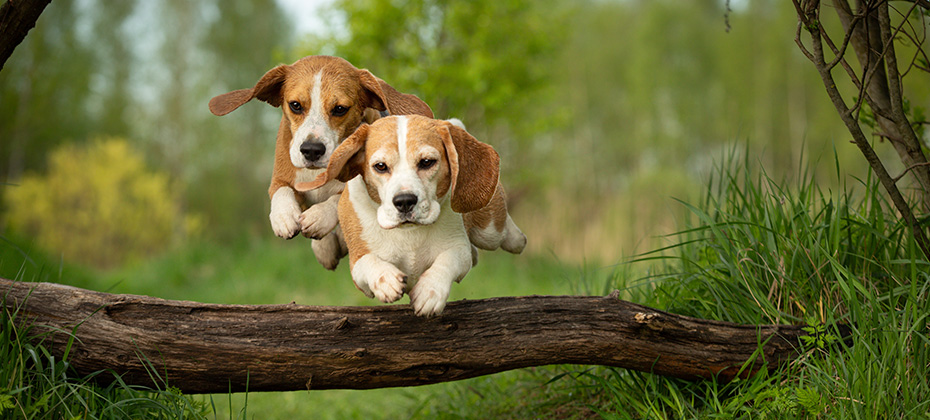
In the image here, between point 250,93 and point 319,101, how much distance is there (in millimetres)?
266

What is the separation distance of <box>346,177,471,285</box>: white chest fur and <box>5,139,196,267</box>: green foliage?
50.9ft

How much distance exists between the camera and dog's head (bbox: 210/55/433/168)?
212 cm

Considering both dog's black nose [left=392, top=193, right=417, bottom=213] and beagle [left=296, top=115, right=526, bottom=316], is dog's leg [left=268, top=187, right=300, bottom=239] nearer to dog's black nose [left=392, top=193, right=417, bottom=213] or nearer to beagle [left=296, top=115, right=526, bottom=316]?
beagle [left=296, top=115, right=526, bottom=316]

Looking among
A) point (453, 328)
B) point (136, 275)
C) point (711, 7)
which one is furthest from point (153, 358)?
point (711, 7)

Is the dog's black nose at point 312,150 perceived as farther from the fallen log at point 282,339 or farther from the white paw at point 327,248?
the fallen log at point 282,339

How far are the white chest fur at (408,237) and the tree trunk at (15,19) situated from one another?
1838mm

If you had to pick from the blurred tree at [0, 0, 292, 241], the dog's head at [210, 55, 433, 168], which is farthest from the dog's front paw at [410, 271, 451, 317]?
the blurred tree at [0, 0, 292, 241]

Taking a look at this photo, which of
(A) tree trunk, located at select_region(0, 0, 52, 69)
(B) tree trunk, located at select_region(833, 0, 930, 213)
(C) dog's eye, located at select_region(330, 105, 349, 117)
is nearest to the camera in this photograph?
(C) dog's eye, located at select_region(330, 105, 349, 117)

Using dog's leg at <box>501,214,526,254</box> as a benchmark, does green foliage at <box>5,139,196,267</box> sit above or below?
above

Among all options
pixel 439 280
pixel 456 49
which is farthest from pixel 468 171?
pixel 456 49

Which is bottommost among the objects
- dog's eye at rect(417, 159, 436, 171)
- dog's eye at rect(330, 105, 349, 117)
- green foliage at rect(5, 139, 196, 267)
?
dog's eye at rect(417, 159, 436, 171)

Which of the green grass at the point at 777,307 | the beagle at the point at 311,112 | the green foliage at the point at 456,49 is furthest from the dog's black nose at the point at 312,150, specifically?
the green foliage at the point at 456,49

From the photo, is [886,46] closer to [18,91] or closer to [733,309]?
[733,309]

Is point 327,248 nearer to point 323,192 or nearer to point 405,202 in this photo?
point 323,192
